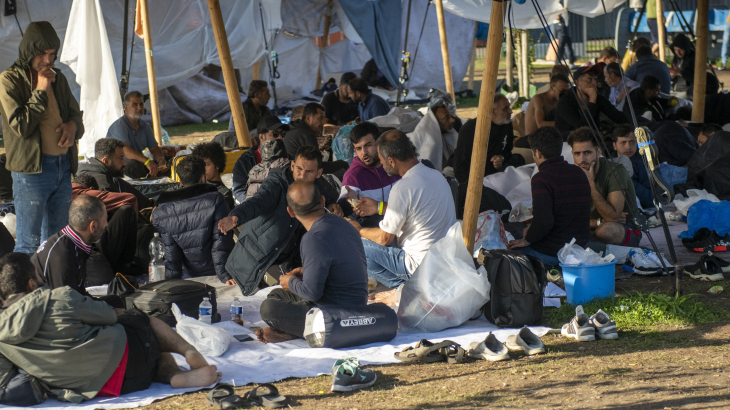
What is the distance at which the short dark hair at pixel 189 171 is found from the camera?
569 centimetres

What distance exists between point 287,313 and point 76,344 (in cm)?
135

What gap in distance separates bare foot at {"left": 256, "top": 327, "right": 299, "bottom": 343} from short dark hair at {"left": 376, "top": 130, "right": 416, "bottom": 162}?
57.0 inches

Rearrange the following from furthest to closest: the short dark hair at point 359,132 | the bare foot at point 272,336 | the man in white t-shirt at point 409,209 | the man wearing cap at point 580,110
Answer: the man wearing cap at point 580,110
the short dark hair at point 359,132
the man in white t-shirt at point 409,209
the bare foot at point 272,336

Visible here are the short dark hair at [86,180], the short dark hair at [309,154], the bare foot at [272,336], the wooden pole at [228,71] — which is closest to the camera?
the bare foot at [272,336]

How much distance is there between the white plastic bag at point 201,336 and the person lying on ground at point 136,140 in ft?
12.8

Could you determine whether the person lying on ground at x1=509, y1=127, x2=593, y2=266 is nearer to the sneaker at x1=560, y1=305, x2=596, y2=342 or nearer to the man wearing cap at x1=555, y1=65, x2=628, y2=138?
the sneaker at x1=560, y1=305, x2=596, y2=342

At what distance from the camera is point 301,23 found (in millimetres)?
16688

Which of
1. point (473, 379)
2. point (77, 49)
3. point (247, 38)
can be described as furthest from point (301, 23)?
point (473, 379)

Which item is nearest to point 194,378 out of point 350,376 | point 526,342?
point 350,376

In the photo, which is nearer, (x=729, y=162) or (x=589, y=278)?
(x=589, y=278)

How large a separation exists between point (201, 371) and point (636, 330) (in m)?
2.63

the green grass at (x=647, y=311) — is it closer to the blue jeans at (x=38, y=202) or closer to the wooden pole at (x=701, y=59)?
the blue jeans at (x=38, y=202)

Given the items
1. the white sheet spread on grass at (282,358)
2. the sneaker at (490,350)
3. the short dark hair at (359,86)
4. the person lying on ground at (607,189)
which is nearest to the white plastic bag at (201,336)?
the white sheet spread on grass at (282,358)

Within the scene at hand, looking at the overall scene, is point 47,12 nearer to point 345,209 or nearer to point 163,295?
point 345,209
